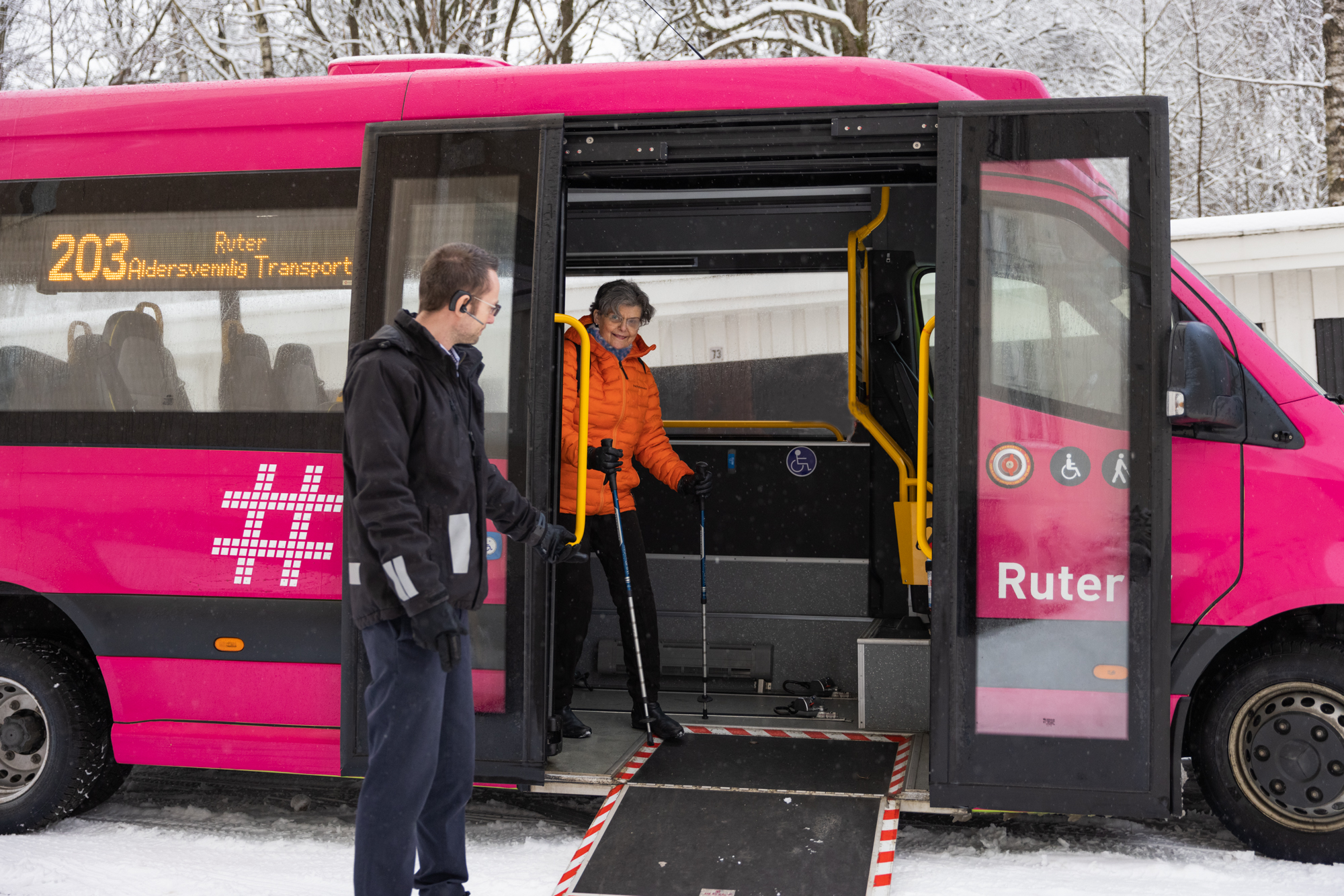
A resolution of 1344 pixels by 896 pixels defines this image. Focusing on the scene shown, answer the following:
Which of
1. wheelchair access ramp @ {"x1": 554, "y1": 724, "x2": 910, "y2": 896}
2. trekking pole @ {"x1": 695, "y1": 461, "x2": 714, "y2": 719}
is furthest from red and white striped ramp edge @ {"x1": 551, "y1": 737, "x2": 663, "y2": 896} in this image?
trekking pole @ {"x1": 695, "y1": 461, "x2": 714, "y2": 719}

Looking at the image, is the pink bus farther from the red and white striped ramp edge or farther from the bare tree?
the bare tree

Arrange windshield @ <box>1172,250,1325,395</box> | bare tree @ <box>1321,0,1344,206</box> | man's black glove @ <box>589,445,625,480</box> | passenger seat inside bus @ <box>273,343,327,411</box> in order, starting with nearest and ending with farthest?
windshield @ <box>1172,250,1325,395</box> → passenger seat inside bus @ <box>273,343,327,411</box> → man's black glove @ <box>589,445,625,480</box> → bare tree @ <box>1321,0,1344,206</box>

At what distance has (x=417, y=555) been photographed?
2861 mm

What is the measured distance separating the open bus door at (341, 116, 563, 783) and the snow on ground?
39cm

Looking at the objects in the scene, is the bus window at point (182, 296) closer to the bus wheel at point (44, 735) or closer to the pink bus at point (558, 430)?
the pink bus at point (558, 430)

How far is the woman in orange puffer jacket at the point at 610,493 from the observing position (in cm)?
487

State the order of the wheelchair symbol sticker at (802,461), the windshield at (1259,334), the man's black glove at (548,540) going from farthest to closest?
the wheelchair symbol sticker at (802,461)
the windshield at (1259,334)
the man's black glove at (548,540)

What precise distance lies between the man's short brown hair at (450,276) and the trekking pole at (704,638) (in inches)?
87.3

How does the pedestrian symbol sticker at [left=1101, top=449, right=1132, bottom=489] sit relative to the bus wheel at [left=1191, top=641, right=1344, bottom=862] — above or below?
above

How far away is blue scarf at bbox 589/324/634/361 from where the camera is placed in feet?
16.2

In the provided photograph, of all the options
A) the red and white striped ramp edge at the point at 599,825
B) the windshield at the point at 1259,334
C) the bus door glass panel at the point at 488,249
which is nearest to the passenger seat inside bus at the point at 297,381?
the bus door glass panel at the point at 488,249

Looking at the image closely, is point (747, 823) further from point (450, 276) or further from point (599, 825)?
point (450, 276)

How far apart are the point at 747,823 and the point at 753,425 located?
268cm

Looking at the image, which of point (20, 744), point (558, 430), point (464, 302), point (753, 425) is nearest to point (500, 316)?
point (558, 430)
